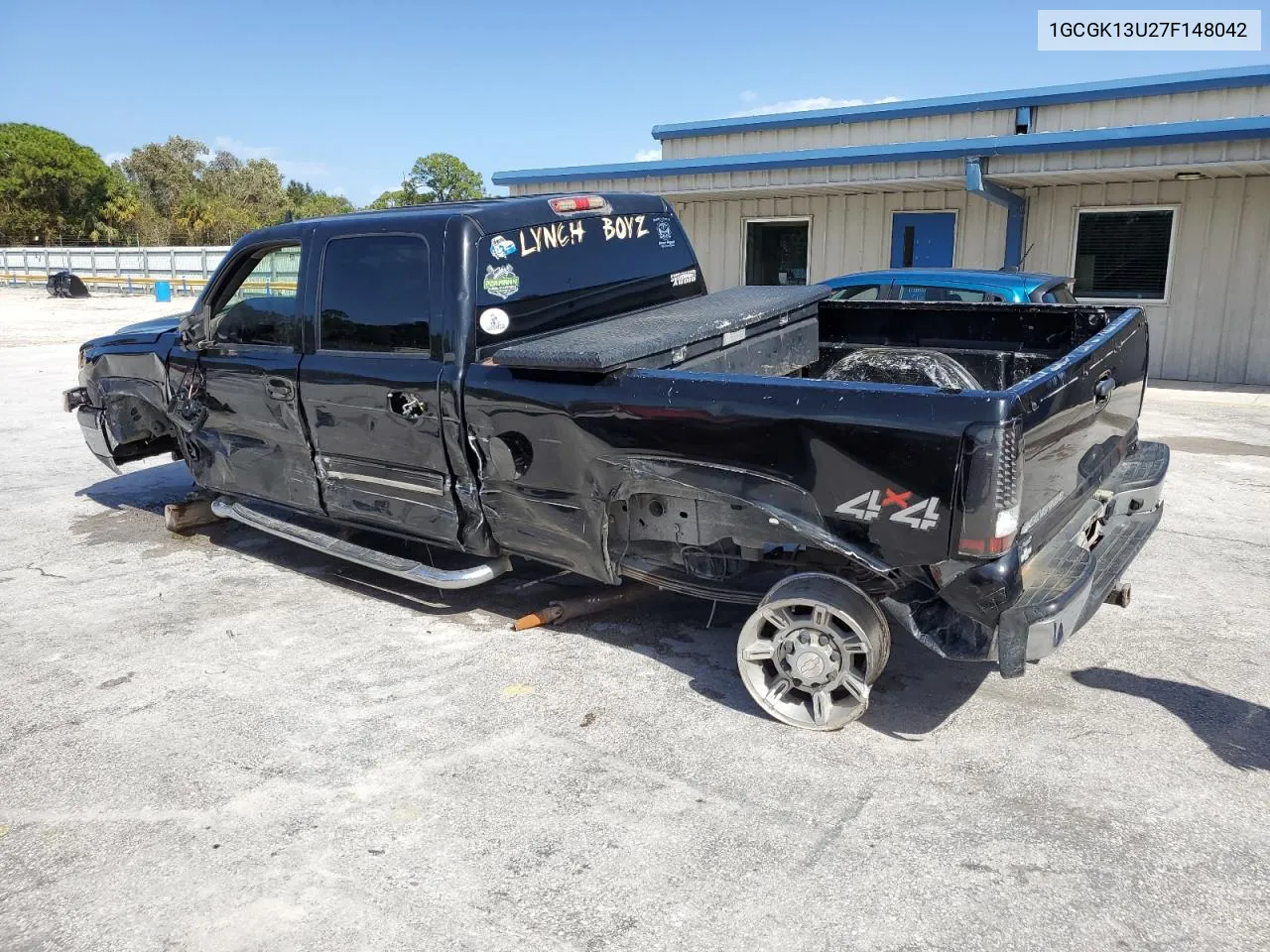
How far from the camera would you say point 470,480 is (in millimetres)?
4410

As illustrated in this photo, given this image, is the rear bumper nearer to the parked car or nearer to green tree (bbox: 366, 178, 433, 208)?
the parked car

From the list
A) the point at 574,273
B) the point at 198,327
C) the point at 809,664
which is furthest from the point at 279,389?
the point at 809,664

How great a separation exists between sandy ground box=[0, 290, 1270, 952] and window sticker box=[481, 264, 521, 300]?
66.1 inches

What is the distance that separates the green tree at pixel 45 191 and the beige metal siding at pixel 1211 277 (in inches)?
2645

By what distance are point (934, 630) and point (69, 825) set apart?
120 inches

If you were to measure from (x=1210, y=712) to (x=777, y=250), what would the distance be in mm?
13122

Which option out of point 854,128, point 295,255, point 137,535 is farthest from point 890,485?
point 854,128

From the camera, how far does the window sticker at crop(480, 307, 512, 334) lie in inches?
170

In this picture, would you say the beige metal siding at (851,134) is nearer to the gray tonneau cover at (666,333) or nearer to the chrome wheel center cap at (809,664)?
the gray tonneau cover at (666,333)

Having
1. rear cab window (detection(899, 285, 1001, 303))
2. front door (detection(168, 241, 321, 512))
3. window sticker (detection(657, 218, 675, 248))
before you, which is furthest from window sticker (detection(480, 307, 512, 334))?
rear cab window (detection(899, 285, 1001, 303))

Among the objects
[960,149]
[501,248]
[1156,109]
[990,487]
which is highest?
[1156,109]

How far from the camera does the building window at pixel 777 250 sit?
15.7 metres

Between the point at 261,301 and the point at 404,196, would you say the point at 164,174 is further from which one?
the point at 261,301

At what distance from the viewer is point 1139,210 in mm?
12898
